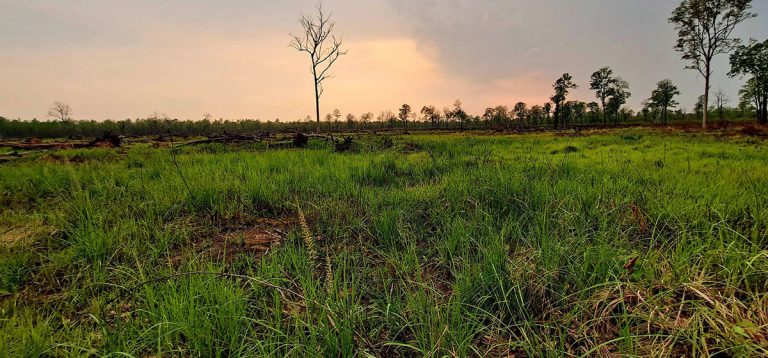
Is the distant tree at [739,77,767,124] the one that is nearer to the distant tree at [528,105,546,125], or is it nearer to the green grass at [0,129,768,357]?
the distant tree at [528,105,546,125]

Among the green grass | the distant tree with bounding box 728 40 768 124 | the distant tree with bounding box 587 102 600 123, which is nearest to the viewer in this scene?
the green grass

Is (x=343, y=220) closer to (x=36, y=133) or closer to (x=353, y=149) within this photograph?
(x=353, y=149)

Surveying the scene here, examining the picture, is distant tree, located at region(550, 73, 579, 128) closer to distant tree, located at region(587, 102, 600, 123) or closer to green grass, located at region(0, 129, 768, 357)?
distant tree, located at region(587, 102, 600, 123)

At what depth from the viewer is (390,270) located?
225 cm

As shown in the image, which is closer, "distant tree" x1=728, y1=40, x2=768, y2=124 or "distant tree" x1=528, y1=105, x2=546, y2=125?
"distant tree" x1=728, y1=40, x2=768, y2=124

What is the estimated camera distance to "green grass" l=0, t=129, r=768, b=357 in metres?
1.39

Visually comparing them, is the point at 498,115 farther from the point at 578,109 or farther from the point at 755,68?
the point at 755,68

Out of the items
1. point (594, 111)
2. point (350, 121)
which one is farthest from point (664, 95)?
point (350, 121)

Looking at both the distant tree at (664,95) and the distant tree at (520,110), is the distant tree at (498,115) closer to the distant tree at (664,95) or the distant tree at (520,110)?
the distant tree at (520,110)

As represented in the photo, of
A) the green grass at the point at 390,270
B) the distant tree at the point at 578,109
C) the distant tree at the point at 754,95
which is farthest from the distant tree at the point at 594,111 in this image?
the green grass at the point at 390,270

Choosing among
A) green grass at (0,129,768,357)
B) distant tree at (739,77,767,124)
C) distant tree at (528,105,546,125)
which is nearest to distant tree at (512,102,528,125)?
distant tree at (528,105,546,125)

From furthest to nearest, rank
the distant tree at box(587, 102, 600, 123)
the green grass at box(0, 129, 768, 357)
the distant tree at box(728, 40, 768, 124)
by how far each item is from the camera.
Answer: the distant tree at box(587, 102, 600, 123) < the distant tree at box(728, 40, 768, 124) < the green grass at box(0, 129, 768, 357)

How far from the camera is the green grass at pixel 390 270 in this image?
1395 mm

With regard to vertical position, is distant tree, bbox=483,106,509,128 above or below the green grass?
above
